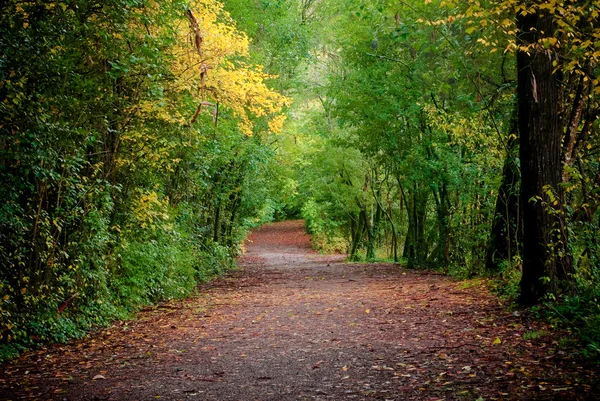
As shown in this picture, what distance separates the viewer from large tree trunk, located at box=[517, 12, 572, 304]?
7.45m

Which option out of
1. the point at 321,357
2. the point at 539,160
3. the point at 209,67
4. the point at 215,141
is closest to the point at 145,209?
the point at 209,67

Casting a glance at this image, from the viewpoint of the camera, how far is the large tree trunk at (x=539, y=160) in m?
7.45

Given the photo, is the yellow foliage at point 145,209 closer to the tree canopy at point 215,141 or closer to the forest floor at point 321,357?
the tree canopy at point 215,141

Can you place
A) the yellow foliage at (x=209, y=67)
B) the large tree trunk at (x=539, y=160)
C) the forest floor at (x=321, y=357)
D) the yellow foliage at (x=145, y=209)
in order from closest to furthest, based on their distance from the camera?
the forest floor at (x=321, y=357) → the large tree trunk at (x=539, y=160) → the yellow foliage at (x=145, y=209) → the yellow foliage at (x=209, y=67)

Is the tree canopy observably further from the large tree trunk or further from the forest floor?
the forest floor

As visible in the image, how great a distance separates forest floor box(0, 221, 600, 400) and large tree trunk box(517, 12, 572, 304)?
0.72 metres

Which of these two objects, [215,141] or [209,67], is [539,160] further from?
[215,141]

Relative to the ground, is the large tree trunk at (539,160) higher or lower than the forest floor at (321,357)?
higher

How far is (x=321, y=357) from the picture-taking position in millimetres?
6277

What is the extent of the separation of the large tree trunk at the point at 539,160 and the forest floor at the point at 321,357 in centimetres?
72

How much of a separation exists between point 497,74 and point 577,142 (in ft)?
15.4

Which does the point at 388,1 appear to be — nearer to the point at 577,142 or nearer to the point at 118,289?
the point at 577,142

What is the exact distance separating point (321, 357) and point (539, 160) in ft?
13.6

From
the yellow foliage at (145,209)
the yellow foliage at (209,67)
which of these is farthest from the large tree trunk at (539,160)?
the yellow foliage at (145,209)
